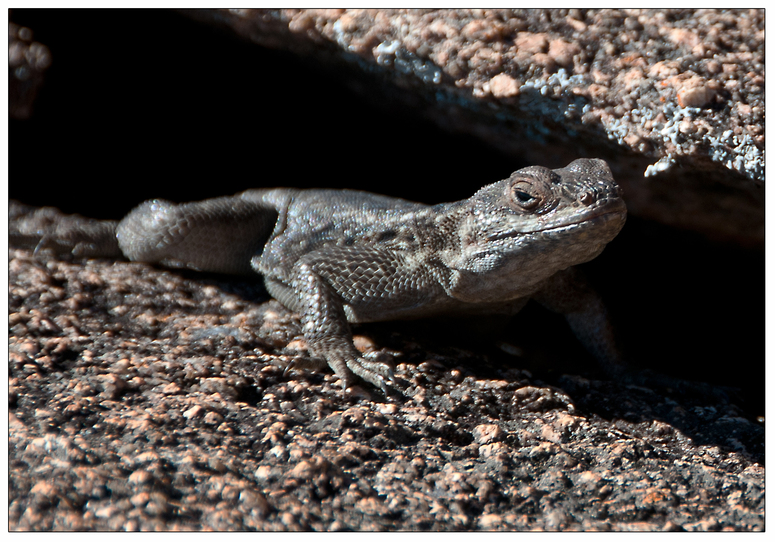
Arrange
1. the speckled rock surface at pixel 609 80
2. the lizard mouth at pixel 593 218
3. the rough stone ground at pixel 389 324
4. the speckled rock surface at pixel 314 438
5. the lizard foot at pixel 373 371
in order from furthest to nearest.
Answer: the speckled rock surface at pixel 609 80 < the lizard foot at pixel 373 371 < the lizard mouth at pixel 593 218 < the rough stone ground at pixel 389 324 < the speckled rock surface at pixel 314 438

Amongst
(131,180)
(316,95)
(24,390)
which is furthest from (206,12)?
(24,390)

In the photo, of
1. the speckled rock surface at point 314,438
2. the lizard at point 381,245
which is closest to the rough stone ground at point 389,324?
the speckled rock surface at point 314,438

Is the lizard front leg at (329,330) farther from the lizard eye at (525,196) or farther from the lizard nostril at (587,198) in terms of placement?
the lizard nostril at (587,198)

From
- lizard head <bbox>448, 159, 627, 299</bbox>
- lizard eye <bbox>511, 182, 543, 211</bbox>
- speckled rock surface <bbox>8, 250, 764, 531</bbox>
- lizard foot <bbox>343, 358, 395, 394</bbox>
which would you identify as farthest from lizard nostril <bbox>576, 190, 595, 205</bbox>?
lizard foot <bbox>343, 358, 395, 394</bbox>

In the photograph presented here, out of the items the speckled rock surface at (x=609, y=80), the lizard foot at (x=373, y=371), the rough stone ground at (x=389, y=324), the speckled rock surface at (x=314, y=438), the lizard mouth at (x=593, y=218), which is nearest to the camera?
the speckled rock surface at (x=314, y=438)

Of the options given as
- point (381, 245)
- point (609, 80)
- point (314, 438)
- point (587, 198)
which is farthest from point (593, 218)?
point (314, 438)

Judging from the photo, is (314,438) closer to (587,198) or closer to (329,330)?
(329,330)

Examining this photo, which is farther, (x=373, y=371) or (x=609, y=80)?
(x=609, y=80)
